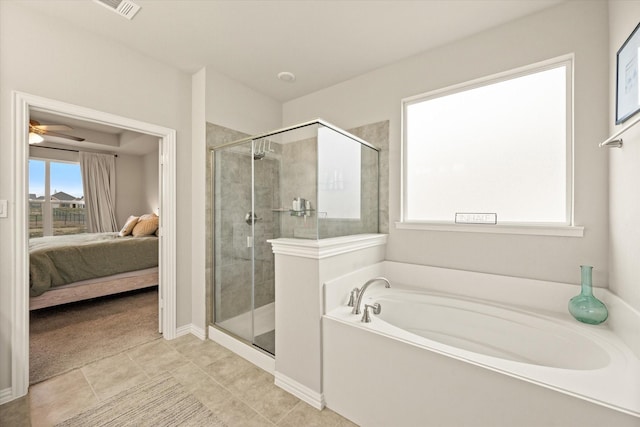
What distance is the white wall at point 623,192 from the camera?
4.16ft

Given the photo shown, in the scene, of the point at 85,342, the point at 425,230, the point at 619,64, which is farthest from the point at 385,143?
the point at 85,342

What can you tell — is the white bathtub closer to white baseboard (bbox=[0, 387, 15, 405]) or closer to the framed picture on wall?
the framed picture on wall

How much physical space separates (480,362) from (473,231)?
1.15 meters

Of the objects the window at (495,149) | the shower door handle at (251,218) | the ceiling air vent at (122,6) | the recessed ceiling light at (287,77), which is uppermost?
the ceiling air vent at (122,6)

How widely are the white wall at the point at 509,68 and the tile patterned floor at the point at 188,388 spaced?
1.45 meters

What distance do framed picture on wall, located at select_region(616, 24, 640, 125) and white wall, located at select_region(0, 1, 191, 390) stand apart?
315cm

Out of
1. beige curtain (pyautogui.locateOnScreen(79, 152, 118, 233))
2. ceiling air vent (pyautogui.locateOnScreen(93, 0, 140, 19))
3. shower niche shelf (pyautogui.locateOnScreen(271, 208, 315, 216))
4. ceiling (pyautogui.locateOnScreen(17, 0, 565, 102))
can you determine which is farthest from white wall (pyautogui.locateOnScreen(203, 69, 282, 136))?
beige curtain (pyautogui.locateOnScreen(79, 152, 118, 233))

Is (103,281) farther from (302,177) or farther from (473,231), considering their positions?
(473,231)

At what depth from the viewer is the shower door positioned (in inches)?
92.2

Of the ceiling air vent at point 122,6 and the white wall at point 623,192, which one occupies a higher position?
the ceiling air vent at point 122,6

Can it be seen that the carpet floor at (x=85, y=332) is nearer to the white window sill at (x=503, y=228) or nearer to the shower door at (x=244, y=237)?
the shower door at (x=244, y=237)

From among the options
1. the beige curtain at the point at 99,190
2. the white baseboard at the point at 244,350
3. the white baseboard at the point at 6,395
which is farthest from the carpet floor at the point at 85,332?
the beige curtain at the point at 99,190

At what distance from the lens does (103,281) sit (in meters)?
3.34

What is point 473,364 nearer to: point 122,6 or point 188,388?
point 188,388
